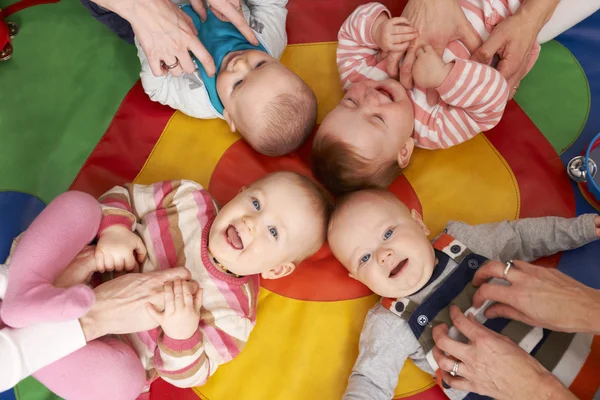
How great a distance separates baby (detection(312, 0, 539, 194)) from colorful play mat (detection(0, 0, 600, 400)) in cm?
12

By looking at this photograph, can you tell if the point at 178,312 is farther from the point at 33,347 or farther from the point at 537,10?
the point at 537,10

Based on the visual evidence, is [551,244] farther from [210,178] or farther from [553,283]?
[210,178]

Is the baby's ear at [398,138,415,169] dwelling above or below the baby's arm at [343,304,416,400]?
above

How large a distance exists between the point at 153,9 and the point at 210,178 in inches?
21.2

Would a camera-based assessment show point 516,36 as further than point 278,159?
No

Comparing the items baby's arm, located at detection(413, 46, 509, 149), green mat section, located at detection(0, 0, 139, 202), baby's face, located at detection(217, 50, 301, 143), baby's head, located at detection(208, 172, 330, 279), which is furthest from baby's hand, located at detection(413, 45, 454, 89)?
green mat section, located at detection(0, 0, 139, 202)

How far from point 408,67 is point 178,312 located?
0.98 metres

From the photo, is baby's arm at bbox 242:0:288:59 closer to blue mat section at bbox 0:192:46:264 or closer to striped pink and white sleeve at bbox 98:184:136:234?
striped pink and white sleeve at bbox 98:184:136:234

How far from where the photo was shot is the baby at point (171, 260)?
119 cm

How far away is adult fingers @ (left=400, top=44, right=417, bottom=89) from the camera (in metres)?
1.58

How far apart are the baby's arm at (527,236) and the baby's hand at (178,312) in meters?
0.76

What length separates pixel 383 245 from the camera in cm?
137

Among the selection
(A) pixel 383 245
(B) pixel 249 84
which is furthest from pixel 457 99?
(B) pixel 249 84

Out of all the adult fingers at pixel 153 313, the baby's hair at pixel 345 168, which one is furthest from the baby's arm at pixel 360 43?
the adult fingers at pixel 153 313
